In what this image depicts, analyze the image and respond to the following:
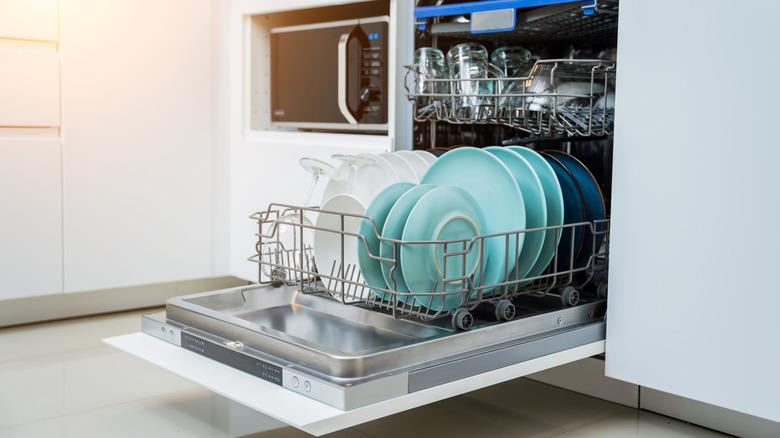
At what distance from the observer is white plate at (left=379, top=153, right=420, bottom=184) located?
1583 millimetres

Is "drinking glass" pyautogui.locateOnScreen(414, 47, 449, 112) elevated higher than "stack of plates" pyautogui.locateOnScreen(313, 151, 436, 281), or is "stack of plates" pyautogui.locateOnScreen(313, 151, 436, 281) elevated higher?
"drinking glass" pyautogui.locateOnScreen(414, 47, 449, 112)

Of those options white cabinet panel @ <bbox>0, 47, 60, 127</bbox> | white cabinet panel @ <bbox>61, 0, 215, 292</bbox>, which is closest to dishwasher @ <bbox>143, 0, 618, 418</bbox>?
white cabinet panel @ <bbox>61, 0, 215, 292</bbox>

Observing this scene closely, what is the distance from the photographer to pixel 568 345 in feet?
4.54

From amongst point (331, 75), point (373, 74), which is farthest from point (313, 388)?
point (331, 75)

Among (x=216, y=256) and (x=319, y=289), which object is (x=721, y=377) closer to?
(x=319, y=289)

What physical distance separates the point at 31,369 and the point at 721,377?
1428 mm

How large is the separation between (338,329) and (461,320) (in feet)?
0.74

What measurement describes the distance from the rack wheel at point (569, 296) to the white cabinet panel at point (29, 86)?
4.78 ft

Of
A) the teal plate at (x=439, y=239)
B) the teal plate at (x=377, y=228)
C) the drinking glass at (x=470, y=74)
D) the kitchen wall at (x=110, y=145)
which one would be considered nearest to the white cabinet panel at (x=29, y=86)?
the kitchen wall at (x=110, y=145)

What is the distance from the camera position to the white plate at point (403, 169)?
1583 mm

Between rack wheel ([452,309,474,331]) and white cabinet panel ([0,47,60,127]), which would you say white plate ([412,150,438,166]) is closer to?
rack wheel ([452,309,474,331])

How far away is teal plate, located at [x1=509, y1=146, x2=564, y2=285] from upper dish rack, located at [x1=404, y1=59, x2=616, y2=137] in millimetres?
69

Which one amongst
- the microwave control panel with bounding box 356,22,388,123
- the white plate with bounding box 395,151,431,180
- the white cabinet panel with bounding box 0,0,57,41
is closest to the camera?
the white plate with bounding box 395,151,431,180

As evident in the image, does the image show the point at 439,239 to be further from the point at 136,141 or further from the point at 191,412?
the point at 136,141
